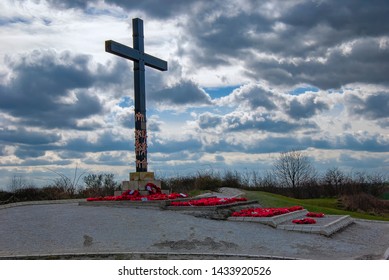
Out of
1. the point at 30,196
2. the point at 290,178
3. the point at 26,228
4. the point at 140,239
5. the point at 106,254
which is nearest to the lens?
the point at 106,254

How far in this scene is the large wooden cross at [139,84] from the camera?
60.7 ft

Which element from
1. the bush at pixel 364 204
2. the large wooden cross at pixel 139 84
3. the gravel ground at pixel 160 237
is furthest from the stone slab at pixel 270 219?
the bush at pixel 364 204

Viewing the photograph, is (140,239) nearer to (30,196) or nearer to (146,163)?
(146,163)

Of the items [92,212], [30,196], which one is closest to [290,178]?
[30,196]

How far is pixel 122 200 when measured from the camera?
53.1ft

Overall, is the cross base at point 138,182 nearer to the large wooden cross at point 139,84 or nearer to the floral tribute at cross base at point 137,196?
the large wooden cross at point 139,84

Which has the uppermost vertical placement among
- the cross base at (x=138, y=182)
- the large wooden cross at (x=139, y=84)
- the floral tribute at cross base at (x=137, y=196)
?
the large wooden cross at (x=139, y=84)

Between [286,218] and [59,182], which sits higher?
[59,182]

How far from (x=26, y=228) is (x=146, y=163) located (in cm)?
767

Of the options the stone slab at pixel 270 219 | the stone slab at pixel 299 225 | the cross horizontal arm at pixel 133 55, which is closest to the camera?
the stone slab at pixel 299 225

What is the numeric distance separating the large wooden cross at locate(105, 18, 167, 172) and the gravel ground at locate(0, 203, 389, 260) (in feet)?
16.7

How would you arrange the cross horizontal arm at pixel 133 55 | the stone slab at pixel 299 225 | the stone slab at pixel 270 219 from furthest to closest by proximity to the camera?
1. the cross horizontal arm at pixel 133 55
2. the stone slab at pixel 270 219
3. the stone slab at pixel 299 225

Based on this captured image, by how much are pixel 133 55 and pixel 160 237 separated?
9.97m

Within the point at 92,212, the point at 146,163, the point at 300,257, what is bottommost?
the point at 300,257
